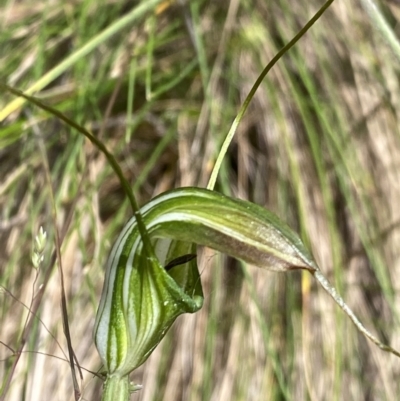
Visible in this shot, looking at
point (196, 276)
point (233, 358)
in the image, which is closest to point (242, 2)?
point (233, 358)

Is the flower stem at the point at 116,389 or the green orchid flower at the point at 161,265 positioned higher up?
the green orchid flower at the point at 161,265

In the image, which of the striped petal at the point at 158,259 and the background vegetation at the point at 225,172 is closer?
the striped petal at the point at 158,259

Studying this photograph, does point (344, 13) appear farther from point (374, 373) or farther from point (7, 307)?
point (7, 307)

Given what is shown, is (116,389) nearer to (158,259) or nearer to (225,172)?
(158,259)

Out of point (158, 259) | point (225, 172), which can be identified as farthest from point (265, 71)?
point (225, 172)

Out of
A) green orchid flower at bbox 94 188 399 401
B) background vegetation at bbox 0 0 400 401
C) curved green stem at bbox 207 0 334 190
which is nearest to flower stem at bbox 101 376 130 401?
green orchid flower at bbox 94 188 399 401


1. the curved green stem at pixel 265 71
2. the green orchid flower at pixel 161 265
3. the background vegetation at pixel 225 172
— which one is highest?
the background vegetation at pixel 225 172

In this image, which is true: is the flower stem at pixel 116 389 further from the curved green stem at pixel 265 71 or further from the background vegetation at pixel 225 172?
the background vegetation at pixel 225 172

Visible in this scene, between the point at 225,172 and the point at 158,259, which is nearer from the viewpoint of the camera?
the point at 158,259

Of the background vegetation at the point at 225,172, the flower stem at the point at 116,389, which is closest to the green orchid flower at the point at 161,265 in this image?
the flower stem at the point at 116,389
